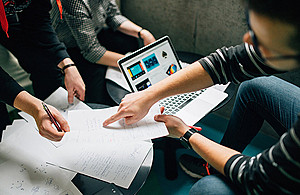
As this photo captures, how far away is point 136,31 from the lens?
5.34ft

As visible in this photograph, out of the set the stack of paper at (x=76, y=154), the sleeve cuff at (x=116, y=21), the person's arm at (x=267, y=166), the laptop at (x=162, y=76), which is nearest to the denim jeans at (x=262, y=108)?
the laptop at (x=162, y=76)

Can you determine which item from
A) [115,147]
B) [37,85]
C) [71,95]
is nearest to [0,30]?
[37,85]

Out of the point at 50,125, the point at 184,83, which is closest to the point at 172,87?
the point at 184,83

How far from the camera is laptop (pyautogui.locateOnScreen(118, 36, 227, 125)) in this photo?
1.11 metres

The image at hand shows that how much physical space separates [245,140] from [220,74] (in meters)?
0.41

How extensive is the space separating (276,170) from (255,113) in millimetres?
539

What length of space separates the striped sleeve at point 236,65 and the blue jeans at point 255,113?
0.13 m

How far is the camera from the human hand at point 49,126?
0.85m

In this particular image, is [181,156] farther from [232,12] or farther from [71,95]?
[232,12]

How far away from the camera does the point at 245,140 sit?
3.86ft

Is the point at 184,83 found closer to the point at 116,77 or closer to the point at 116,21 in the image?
the point at 116,77

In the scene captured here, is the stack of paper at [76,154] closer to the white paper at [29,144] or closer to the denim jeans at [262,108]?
the white paper at [29,144]

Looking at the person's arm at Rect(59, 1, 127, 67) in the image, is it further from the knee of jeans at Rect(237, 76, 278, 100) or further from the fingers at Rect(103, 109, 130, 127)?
the knee of jeans at Rect(237, 76, 278, 100)

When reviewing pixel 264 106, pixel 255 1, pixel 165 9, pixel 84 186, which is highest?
pixel 255 1
